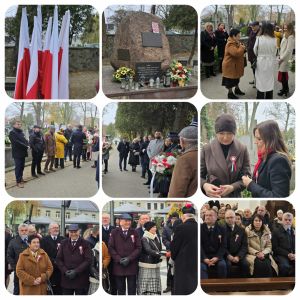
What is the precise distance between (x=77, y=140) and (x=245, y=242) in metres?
1.83

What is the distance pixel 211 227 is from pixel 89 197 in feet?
3.80

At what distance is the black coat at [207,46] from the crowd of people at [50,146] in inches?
47.2

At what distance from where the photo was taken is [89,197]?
4.79 meters

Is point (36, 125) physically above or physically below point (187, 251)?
above

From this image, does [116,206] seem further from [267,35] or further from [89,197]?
[267,35]

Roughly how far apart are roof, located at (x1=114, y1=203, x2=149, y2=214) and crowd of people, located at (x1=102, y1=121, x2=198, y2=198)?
0.22m

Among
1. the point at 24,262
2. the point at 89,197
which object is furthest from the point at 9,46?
the point at 24,262

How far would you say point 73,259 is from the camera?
485cm

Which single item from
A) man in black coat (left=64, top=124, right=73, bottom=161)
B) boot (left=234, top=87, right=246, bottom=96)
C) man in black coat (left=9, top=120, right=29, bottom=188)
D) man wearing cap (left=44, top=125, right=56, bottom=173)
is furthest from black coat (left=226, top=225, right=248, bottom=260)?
man in black coat (left=9, top=120, right=29, bottom=188)

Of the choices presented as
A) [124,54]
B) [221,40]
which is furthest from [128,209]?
[221,40]

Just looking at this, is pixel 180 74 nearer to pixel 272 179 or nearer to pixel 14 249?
pixel 272 179

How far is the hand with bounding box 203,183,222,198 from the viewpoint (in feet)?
15.8

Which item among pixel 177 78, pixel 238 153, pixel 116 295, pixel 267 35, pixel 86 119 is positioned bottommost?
pixel 116 295

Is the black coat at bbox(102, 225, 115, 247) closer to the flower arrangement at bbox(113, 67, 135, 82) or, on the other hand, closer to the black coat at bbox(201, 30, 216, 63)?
the flower arrangement at bbox(113, 67, 135, 82)
